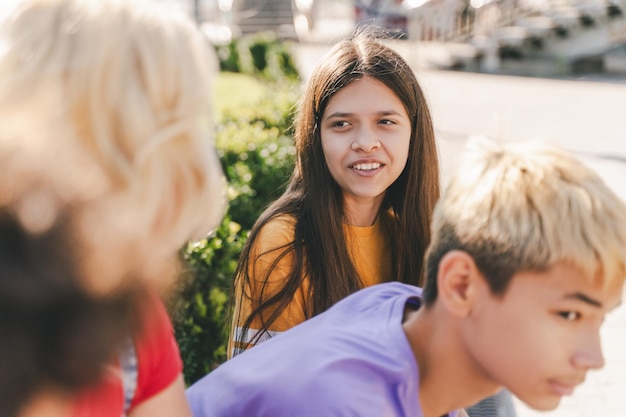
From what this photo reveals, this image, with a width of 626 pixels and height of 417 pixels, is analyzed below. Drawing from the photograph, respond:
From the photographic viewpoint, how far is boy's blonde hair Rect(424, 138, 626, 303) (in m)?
1.72

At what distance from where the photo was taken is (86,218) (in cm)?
134

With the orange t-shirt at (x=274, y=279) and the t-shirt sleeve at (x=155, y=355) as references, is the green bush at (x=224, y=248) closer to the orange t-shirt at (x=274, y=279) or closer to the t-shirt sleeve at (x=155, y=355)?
the orange t-shirt at (x=274, y=279)

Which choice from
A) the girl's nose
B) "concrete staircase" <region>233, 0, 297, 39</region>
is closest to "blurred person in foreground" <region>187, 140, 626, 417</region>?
the girl's nose

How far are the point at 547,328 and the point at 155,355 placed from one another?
77 centimetres

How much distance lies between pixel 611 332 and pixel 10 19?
167 inches

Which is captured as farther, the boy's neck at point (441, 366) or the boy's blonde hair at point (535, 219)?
the boy's neck at point (441, 366)

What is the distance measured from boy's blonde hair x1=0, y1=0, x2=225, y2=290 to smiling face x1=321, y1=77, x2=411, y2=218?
1486mm

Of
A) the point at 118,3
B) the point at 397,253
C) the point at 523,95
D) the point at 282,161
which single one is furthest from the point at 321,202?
the point at 523,95

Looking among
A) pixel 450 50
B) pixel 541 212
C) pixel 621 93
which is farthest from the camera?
pixel 450 50

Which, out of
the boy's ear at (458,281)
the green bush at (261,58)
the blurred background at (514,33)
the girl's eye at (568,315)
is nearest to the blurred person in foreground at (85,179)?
the boy's ear at (458,281)

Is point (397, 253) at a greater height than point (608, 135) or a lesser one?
greater

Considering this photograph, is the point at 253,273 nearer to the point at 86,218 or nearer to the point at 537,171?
the point at 537,171

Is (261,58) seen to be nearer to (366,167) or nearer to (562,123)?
(562,123)

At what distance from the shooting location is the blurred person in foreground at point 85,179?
1320mm
